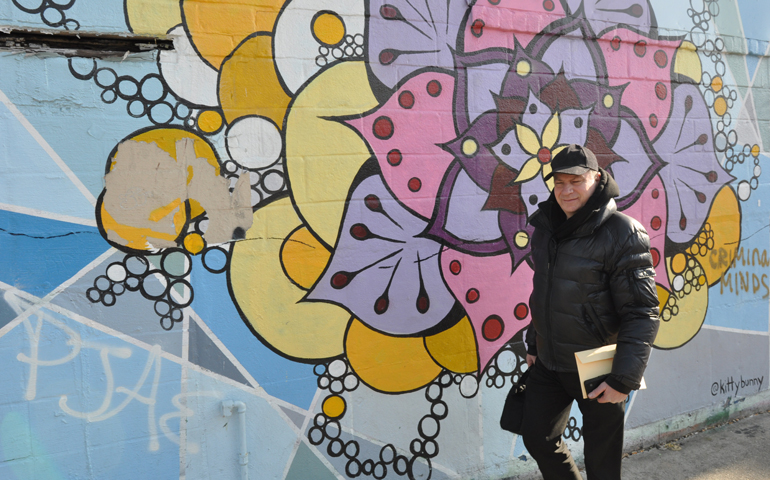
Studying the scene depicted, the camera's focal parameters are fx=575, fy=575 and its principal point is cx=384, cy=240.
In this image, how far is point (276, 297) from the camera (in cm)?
291

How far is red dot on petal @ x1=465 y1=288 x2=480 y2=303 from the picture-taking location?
3.38m

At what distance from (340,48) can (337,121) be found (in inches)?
15.0

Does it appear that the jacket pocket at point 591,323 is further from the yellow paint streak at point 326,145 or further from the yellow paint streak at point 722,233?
the yellow paint streak at point 722,233

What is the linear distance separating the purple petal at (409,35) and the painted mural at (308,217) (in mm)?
12

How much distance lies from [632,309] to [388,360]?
1306 mm

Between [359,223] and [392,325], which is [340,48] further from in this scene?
[392,325]

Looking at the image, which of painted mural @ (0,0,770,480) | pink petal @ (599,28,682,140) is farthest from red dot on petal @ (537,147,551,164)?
pink petal @ (599,28,682,140)

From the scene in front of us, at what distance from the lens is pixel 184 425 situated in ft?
8.94

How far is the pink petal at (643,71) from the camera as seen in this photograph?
3797mm

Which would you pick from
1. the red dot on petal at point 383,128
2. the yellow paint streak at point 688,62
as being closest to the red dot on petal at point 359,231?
the red dot on petal at point 383,128

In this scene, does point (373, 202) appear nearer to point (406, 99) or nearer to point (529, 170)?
point (406, 99)

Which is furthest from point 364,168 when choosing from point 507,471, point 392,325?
Answer: point 507,471

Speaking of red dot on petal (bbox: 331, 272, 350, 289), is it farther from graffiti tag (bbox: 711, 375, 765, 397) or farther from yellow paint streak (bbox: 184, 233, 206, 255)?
graffiti tag (bbox: 711, 375, 765, 397)

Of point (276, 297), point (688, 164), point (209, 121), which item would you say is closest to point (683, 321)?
point (688, 164)
